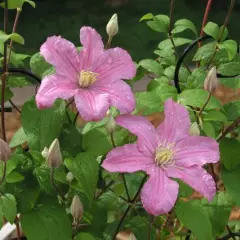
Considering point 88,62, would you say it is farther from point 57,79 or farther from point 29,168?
point 29,168

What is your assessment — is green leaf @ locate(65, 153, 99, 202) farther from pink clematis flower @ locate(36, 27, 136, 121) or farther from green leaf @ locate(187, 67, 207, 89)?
green leaf @ locate(187, 67, 207, 89)

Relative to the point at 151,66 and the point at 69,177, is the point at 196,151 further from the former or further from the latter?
the point at 151,66

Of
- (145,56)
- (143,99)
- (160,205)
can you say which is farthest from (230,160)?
(145,56)

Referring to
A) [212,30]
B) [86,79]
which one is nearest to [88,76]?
[86,79]

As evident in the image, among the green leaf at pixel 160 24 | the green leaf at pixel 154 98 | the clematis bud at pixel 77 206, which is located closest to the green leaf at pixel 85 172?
the clematis bud at pixel 77 206

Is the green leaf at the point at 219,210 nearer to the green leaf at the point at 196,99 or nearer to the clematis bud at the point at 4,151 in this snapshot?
the green leaf at the point at 196,99

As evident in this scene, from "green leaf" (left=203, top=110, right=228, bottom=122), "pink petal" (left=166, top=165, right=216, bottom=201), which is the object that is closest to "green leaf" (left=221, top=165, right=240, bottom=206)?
"green leaf" (left=203, top=110, right=228, bottom=122)
